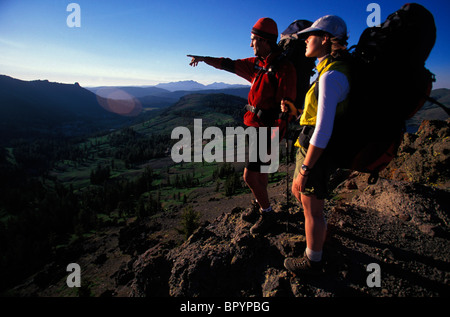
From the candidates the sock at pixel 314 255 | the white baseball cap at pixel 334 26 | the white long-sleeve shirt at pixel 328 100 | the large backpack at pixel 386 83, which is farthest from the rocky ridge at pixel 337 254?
the white baseball cap at pixel 334 26

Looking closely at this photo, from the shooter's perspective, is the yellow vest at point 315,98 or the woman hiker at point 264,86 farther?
the woman hiker at point 264,86

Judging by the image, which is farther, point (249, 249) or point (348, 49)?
point (249, 249)

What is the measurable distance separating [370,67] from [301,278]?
282cm

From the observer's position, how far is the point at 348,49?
7.54ft

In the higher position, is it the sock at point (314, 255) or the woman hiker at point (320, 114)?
the woman hiker at point (320, 114)

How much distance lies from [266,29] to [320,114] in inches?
85.1

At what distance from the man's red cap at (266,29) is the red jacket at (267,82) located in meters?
0.30

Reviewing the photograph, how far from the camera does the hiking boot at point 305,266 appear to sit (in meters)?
2.89

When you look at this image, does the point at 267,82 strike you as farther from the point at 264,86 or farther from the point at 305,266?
the point at 305,266

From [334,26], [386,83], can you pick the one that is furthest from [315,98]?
[334,26]

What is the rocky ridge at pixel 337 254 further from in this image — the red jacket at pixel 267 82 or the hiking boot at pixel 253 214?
the red jacket at pixel 267 82
